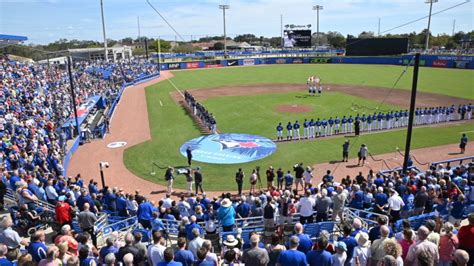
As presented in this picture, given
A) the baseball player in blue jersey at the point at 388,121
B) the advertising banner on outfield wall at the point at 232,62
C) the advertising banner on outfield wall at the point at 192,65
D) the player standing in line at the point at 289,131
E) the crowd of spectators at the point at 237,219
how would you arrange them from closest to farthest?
the crowd of spectators at the point at 237,219 < the player standing in line at the point at 289,131 < the baseball player in blue jersey at the point at 388,121 < the advertising banner on outfield wall at the point at 192,65 < the advertising banner on outfield wall at the point at 232,62

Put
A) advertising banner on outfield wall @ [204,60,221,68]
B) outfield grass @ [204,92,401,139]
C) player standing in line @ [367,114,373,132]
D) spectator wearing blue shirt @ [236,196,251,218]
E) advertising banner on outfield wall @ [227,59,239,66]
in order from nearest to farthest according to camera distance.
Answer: spectator wearing blue shirt @ [236,196,251,218] → player standing in line @ [367,114,373,132] → outfield grass @ [204,92,401,139] → advertising banner on outfield wall @ [204,60,221,68] → advertising banner on outfield wall @ [227,59,239,66]

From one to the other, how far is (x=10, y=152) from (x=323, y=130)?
60.7ft

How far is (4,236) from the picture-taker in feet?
25.8

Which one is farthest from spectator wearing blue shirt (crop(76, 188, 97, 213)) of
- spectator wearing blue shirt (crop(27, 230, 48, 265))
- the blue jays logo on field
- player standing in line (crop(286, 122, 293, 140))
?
player standing in line (crop(286, 122, 293, 140))

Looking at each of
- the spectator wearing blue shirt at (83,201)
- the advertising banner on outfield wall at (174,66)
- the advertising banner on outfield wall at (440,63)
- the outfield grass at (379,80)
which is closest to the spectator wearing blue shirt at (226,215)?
the spectator wearing blue shirt at (83,201)

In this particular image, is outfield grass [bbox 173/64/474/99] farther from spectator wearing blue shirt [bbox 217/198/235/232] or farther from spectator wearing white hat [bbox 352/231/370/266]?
spectator wearing white hat [bbox 352/231/370/266]

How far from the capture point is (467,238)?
6.68m

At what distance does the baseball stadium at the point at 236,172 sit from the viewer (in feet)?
21.8

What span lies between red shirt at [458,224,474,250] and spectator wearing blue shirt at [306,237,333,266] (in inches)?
111

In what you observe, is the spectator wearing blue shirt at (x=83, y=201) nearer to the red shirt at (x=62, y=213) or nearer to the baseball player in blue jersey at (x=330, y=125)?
the red shirt at (x=62, y=213)

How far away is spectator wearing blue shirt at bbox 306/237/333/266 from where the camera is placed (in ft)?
19.7

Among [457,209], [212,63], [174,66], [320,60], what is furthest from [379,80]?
[457,209]

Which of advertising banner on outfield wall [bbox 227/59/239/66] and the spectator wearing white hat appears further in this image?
advertising banner on outfield wall [bbox 227/59/239/66]

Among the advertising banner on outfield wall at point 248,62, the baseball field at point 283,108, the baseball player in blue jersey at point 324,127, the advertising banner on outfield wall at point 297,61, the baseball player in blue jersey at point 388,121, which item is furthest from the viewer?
the advertising banner on outfield wall at point 297,61
